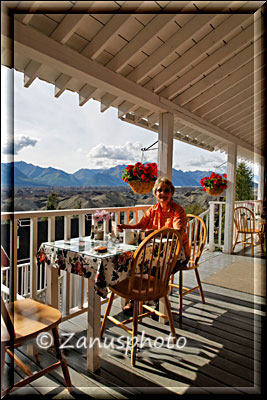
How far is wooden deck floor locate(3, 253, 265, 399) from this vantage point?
1705 millimetres

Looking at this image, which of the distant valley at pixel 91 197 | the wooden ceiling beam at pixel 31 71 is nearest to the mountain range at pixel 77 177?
the distant valley at pixel 91 197

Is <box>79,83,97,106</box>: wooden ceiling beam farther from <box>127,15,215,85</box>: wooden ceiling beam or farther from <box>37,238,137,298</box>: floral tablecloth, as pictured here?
<box>37,238,137,298</box>: floral tablecloth

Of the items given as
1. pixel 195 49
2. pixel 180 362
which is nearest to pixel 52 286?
pixel 180 362

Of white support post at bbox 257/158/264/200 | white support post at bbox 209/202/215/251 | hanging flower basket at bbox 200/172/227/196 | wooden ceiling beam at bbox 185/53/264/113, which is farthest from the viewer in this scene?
white support post at bbox 257/158/264/200

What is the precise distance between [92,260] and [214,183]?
11.7ft

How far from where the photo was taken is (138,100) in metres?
2.81

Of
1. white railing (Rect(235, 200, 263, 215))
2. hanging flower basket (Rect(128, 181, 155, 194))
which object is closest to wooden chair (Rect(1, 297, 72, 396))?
hanging flower basket (Rect(128, 181, 155, 194))

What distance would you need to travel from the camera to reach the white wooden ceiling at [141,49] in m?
1.88

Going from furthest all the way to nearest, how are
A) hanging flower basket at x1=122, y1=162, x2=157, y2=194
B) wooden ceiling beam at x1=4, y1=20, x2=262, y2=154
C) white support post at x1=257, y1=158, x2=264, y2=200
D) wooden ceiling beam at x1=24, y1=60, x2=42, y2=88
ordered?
white support post at x1=257, y1=158, x2=264, y2=200, hanging flower basket at x1=122, y1=162, x2=157, y2=194, wooden ceiling beam at x1=24, y1=60, x2=42, y2=88, wooden ceiling beam at x1=4, y1=20, x2=262, y2=154

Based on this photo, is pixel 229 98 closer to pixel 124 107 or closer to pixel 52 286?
pixel 124 107

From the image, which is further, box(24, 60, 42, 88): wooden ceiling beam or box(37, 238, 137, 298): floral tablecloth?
box(24, 60, 42, 88): wooden ceiling beam

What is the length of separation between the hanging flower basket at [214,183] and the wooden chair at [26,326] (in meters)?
3.82

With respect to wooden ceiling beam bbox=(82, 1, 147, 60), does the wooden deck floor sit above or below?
below
